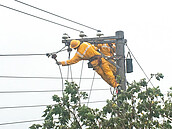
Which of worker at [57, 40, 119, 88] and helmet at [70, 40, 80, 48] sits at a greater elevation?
helmet at [70, 40, 80, 48]

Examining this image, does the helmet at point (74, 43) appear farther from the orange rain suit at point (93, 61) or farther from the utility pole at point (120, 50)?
→ the utility pole at point (120, 50)

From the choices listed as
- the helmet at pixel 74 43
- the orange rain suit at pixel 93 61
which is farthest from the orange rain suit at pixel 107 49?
the helmet at pixel 74 43

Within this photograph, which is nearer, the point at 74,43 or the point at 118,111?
the point at 118,111

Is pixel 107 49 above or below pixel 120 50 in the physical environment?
above

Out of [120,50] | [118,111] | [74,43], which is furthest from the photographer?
[74,43]

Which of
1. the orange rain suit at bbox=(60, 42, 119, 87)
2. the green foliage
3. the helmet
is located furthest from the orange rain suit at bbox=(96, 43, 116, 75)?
the green foliage

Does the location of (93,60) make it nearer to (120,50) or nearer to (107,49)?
(107,49)

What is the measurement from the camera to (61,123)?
16.3 feet

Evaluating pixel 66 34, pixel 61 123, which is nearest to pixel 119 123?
pixel 61 123

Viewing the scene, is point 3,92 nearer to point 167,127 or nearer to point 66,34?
point 66,34

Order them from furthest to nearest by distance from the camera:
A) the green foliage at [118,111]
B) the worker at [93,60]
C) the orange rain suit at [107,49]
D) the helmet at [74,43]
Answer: the orange rain suit at [107,49], the worker at [93,60], the helmet at [74,43], the green foliage at [118,111]

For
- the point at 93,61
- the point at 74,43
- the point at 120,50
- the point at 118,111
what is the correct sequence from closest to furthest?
1. the point at 118,111
2. the point at 120,50
3. the point at 74,43
4. the point at 93,61

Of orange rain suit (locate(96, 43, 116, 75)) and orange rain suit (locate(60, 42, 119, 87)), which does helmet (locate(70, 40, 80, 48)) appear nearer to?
orange rain suit (locate(60, 42, 119, 87))

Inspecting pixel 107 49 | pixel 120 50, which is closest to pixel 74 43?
pixel 107 49
